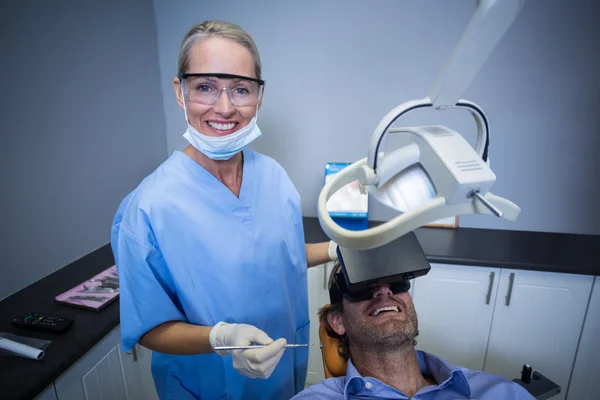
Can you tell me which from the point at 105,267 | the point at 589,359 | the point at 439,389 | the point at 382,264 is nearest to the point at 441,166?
the point at 382,264

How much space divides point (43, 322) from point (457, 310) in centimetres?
177

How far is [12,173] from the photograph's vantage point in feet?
4.12

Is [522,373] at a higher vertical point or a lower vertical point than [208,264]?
lower

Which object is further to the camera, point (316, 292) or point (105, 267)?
point (316, 292)

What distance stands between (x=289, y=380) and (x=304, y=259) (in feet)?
1.40

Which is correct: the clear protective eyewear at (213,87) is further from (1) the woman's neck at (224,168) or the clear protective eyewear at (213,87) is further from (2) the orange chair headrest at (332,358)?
(2) the orange chair headrest at (332,358)

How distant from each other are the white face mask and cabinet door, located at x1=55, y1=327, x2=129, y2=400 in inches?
31.3

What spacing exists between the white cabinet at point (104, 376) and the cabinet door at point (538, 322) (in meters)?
1.70

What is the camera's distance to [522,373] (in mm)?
1140

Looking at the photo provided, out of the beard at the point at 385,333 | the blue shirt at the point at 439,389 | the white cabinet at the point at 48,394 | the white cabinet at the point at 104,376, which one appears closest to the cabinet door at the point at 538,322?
the blue shirt at the point at 439,389

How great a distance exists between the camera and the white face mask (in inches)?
38.2

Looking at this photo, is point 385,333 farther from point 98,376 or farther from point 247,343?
point 98,376

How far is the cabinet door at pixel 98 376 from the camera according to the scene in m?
1.08

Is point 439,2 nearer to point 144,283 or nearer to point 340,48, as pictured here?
point 340,48
